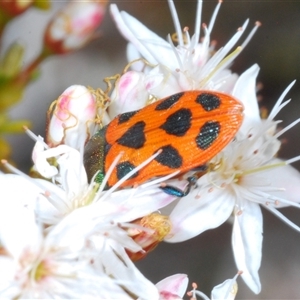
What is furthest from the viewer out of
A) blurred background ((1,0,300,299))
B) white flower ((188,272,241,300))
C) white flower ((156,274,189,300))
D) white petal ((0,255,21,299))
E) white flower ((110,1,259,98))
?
blurred background ((1,0,300,299))

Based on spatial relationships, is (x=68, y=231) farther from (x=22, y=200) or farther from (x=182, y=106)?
(x=182, y=106)

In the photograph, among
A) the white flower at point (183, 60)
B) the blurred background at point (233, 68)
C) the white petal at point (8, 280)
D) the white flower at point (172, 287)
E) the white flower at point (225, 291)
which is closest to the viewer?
the white petal at point (8, 280)

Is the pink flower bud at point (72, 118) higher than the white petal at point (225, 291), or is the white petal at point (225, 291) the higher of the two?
the pink flower bud at point (72, 118)

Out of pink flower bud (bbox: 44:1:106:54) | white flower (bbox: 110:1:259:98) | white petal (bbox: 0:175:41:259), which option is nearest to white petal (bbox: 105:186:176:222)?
white petal (bbox: 0:175:41:259)

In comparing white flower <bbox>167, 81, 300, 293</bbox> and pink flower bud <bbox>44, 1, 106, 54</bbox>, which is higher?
pink flower bud <bbox>44, 1, 106, 54</bbox>

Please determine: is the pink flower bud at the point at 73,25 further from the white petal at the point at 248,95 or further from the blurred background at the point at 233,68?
the white petal at the point at 248,95

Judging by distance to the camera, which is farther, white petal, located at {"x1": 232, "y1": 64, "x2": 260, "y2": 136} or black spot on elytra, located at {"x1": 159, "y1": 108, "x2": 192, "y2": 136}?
white petal, located at {"x1": 232, "y1": 64, "x2": 260, "y2": 136}

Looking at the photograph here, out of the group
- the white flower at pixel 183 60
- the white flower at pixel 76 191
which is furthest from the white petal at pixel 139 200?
the white flower at pixel 183 60

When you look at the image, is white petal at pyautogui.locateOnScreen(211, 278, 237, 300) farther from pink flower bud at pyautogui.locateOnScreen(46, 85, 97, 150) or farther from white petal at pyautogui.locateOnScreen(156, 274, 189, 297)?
pink flower bud at pyautogui.locateOnScreen(46, 85, 97, 150)
